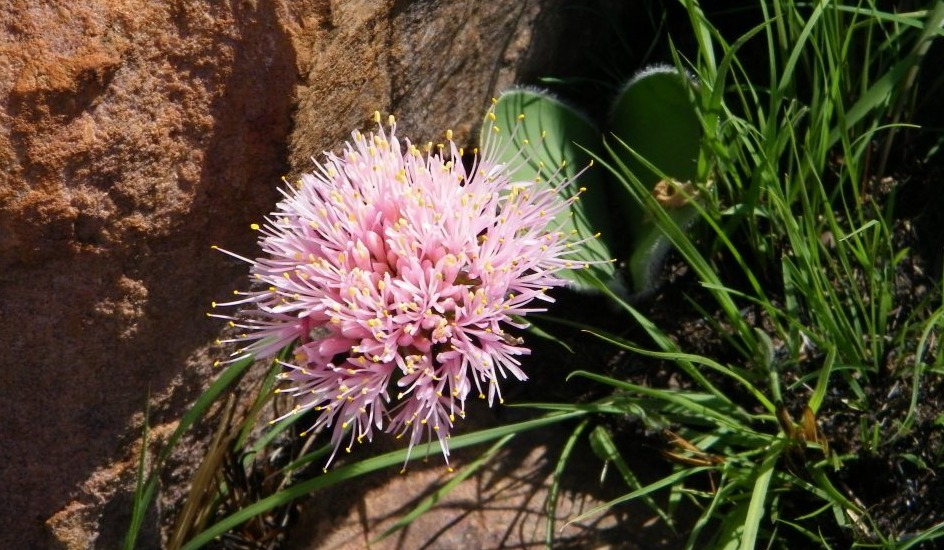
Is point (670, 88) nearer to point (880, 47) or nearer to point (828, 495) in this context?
point (880, 47)

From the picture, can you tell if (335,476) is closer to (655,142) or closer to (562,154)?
(562,154)

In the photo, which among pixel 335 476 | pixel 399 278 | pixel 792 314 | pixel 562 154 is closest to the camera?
pixel 399 278

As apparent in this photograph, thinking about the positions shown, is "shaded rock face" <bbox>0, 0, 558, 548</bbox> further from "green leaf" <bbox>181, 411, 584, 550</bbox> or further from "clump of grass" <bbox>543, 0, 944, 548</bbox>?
"clump of grass" <bbox>543, 0, 944, 548</bbox>

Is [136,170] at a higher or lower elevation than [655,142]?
higher

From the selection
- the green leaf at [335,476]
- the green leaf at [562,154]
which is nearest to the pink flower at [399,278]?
the green leaf at [335,476]

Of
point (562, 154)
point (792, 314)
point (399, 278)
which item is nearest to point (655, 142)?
point (562, 154)

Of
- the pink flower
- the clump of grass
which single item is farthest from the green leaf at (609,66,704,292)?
the pink flower

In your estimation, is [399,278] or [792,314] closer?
[399,278]

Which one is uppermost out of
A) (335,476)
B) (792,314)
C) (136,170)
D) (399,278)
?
(136,170)
